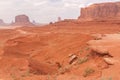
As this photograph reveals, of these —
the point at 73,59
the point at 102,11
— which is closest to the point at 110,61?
the point at 73,59

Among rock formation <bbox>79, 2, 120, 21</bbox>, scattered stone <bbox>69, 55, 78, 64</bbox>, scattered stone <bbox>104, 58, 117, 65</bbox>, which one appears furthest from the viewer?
rock formation <bbox>79, 2, 120, 21</bbox>

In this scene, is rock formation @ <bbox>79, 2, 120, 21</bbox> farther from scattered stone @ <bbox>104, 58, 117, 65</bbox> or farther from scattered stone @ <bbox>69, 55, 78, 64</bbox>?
scattered stone @ <bbox>104, 58, 117, 65</bbox>

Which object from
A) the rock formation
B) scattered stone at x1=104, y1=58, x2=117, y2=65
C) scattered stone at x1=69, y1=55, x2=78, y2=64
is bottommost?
the rock formation

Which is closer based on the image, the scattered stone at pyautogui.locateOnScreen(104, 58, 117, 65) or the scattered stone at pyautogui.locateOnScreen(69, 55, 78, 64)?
the scattered stone at pyautogui.locateOnScreen(104, 58, 117, 65)

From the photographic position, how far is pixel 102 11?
76.8 meters

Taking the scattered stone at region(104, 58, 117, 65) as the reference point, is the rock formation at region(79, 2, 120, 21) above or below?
below

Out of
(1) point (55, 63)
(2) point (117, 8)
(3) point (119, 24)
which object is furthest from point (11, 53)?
(2) point (117, 8)

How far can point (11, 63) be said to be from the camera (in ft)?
45.6

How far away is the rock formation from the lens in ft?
246

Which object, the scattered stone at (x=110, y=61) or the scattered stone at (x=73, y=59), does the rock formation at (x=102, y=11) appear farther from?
the scattered stone at (x=110, y=61)

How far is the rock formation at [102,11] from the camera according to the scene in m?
74.9

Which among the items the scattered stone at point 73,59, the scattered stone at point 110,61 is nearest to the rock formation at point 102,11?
the scattered stone at point 73,59

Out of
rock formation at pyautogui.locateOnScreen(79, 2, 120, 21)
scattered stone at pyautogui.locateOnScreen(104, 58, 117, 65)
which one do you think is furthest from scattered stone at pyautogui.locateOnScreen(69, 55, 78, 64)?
rock formation at pyautogui.locateOnScreen(79, 2, 120, 21)

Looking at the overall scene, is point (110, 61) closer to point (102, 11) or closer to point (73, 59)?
point (73, 59)
